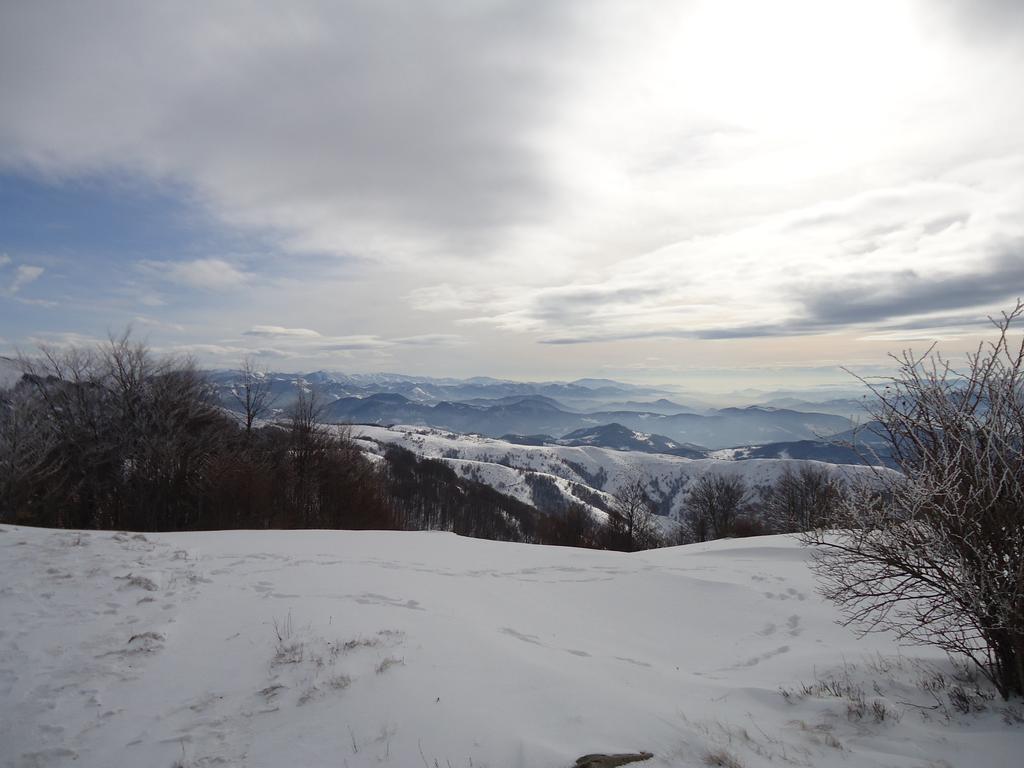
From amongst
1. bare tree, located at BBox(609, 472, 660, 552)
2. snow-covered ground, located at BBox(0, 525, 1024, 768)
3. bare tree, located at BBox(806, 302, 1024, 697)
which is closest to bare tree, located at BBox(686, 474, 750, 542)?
bare tree, located at BBox(609, 472, 660, 552)

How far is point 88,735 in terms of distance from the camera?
4.63 metres

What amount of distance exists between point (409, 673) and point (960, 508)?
22.3ft

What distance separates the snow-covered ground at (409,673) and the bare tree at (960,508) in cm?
Result: 104

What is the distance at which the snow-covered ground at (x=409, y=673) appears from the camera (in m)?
4.45

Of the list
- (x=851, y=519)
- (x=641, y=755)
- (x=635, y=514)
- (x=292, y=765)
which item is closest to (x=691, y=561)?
(x=851, y=519)

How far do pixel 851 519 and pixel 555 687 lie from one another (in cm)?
442

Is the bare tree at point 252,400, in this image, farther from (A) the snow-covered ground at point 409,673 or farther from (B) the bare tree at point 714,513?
(B) the bare tree at point 714,513

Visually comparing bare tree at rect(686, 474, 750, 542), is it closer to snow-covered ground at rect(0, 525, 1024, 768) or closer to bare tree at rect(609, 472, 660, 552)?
bare tree at rect(609, 472, 660, 552)

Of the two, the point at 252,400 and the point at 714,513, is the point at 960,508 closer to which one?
the point at 252,400

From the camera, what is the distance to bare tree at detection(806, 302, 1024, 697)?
5035mm

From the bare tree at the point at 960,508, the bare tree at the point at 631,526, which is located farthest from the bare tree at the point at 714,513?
the bare tree at the point at 960,508

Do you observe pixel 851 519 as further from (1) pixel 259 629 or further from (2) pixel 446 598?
(1) pixel 259 629

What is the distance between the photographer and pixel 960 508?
5.35 metres

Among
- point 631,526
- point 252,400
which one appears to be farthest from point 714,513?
point 252,400
